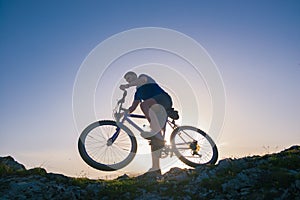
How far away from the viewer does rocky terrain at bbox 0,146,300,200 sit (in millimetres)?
8328

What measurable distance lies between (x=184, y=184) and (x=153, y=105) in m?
3.09

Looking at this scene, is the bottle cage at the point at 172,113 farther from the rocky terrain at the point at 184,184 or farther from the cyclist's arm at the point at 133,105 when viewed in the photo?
the rocky terrain at the point at 184,184

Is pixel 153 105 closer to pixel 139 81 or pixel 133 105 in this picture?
pixel 133 105

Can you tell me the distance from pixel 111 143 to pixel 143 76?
2.48 metres

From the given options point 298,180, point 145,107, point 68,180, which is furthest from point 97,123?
point 298,180

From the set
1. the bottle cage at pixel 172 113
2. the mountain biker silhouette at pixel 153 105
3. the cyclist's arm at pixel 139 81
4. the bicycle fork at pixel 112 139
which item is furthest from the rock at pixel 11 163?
the bottle cage at pixel 172 113

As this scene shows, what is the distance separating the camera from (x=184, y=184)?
30.2 feet

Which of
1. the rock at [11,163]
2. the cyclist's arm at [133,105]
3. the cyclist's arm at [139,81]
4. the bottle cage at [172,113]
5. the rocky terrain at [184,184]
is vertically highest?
the cyclist's arm at [139,81]

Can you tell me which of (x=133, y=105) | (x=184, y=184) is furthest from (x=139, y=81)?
(x=184, y=184)

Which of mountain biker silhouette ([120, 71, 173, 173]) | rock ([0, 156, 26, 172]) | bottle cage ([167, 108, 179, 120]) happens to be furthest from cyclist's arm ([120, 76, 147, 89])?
rock ([0, 156, 26, 172])

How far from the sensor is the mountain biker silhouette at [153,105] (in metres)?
11.2

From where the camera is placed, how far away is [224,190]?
850 centimetres

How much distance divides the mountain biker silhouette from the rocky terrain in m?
1.23

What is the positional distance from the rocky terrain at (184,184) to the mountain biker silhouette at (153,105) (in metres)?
1.23
